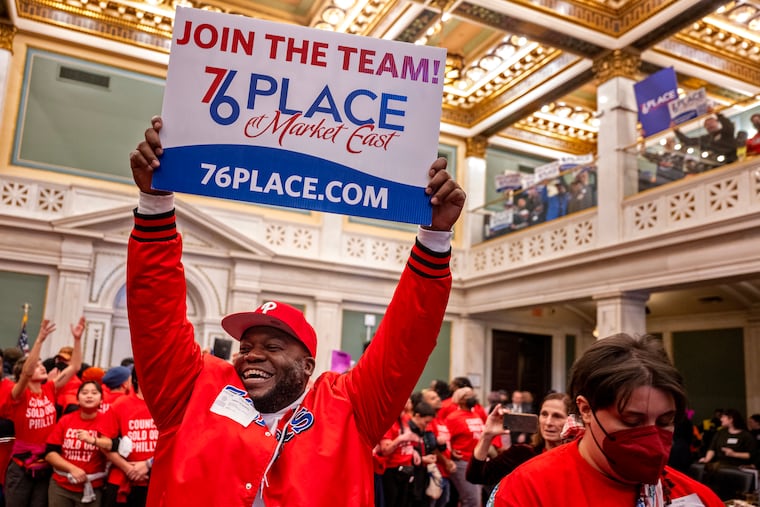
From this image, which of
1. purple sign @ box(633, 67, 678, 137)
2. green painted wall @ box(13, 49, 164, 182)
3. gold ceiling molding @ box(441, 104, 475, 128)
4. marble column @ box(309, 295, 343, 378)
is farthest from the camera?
gold ceiling molding @ box(441, 104, 475, 128)

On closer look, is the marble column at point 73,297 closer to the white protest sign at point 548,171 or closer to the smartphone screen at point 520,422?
the white protest sign at point 548,171

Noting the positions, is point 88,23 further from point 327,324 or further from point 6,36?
point 327,324

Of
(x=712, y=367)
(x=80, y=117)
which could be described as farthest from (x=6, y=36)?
(x=712, y=367)

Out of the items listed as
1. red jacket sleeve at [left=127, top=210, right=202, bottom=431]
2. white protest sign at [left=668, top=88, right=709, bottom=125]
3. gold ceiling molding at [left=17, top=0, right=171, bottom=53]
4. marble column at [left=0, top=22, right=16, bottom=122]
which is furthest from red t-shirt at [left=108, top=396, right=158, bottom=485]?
gold ceiling molding at [left=17, top=0, right=171, bottom=53]

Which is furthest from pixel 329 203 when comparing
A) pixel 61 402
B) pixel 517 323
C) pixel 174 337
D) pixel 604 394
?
pixel 517 323

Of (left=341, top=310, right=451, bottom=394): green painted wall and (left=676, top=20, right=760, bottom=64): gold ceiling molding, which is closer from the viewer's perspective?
(left=676, top=20, right=760, bottom=64): gold ceiling molding

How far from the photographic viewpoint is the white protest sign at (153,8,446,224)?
2010 millimetres

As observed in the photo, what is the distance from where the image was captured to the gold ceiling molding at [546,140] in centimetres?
1659

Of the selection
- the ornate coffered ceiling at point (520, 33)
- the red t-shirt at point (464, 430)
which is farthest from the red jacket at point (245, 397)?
the ornate coffered ceiling at point (520, 33)

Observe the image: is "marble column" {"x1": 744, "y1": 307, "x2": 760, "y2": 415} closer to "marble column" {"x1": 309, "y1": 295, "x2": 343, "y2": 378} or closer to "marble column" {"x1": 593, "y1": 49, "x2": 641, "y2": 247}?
"marble column" {"x1": 593, "y1": 49, "x2": 641, "y2": 247}

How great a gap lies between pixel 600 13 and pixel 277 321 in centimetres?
1109

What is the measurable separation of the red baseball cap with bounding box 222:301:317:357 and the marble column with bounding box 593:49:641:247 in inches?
367

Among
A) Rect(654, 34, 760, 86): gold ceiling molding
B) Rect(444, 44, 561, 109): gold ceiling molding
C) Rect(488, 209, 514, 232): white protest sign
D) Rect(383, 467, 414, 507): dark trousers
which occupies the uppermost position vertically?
Rect(444, 44, 561, 109): gold ceiling molding

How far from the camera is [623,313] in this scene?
1053 centimetres
